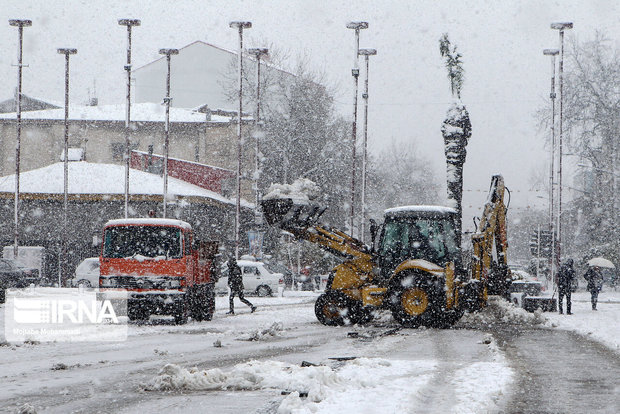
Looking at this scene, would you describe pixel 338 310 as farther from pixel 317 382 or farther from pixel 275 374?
pixel 317 382

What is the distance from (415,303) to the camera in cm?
2067

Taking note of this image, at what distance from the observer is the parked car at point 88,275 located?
4144 cm

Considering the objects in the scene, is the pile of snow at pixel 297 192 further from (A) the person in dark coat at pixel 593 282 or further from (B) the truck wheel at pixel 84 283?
(B) the truck wheel at pixel 84 283

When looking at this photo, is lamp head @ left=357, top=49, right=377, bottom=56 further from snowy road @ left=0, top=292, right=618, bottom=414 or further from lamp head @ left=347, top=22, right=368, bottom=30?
snowy road @ left=0, top=292, right=618, bottom=414

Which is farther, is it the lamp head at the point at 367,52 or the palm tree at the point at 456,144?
the lamp head at the point at 367,52

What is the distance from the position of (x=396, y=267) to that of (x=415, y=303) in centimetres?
116

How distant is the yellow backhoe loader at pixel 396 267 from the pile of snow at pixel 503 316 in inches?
56.5

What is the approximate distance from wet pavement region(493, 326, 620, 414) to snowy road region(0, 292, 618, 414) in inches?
2.5

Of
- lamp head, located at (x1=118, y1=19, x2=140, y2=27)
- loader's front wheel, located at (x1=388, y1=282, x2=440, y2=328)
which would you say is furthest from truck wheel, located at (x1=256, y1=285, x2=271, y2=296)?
loader's front wheel, located at (x1=388, y1=282, x2=440, y2=328)

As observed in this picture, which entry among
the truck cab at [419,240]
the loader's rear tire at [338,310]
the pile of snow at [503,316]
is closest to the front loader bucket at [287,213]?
the loader's rear tire at [338,310]

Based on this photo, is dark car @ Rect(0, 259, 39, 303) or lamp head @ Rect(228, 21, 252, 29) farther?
lamp head @ Rect(228, 21, 252, 29)

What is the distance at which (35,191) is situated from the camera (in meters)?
52.0

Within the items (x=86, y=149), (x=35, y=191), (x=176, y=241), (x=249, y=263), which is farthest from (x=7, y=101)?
(x=176, y=241)

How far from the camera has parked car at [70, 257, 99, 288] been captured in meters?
41.4
